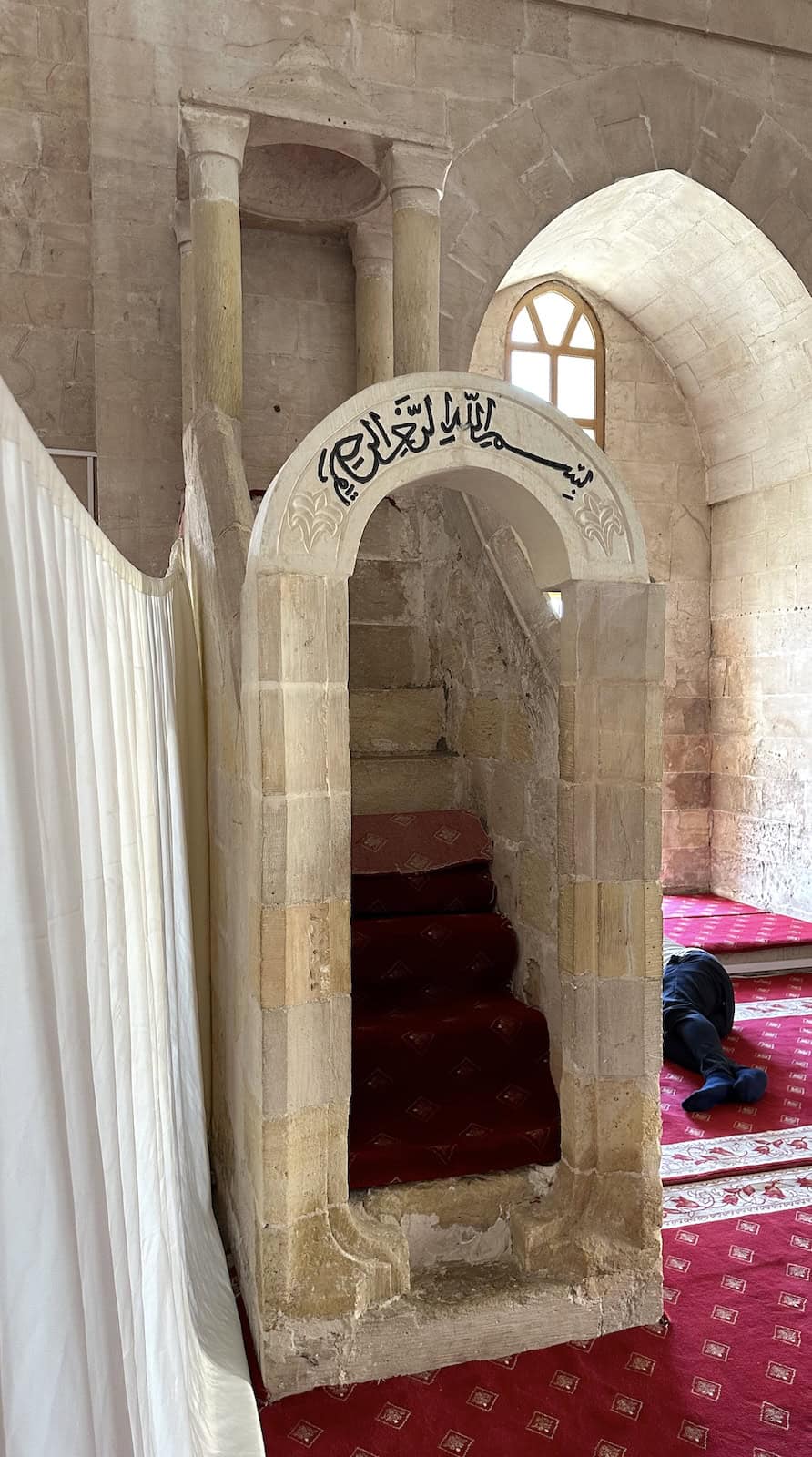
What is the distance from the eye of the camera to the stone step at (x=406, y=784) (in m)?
4.07

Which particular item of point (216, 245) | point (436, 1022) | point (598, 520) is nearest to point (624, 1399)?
point (436, 1022)

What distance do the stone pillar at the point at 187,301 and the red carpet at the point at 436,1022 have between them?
256 centimetres

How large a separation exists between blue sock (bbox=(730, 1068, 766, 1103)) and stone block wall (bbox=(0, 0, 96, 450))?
451 centimetres

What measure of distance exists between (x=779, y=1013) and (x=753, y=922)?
1.52 m

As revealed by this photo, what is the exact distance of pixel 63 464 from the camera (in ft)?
18.3

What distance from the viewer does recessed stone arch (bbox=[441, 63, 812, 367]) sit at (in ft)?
19.4

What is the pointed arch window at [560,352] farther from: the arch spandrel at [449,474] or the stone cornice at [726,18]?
the arch spandrel at [449,474]

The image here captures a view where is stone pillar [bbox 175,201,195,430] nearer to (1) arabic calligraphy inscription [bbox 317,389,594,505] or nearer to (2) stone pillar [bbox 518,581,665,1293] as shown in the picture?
(1) arabic calligraphy inscription [bbox 317,389,594,505]

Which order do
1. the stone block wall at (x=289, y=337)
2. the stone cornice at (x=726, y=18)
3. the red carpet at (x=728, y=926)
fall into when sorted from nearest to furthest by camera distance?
1. the stone block wall at (x=289, y=337)
2. the stone cornice at (x=726, y=18)
3. the red carpet at (x=728, y=926)

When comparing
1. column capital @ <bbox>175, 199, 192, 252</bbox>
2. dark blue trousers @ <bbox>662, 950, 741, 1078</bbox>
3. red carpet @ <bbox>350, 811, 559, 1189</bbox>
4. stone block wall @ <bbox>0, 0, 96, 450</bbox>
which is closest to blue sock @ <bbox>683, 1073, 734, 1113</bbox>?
dark blue trousers @ <bbox>662, 950, 741, 1078</bbox>

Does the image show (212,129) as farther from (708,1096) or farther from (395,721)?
(708,1096)

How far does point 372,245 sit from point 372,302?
0.28m

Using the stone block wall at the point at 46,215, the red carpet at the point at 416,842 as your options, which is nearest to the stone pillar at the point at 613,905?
the red carpet at the point at 416,842

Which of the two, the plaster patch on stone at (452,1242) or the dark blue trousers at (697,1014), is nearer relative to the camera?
the plaster patch on stone at (452,1242)
